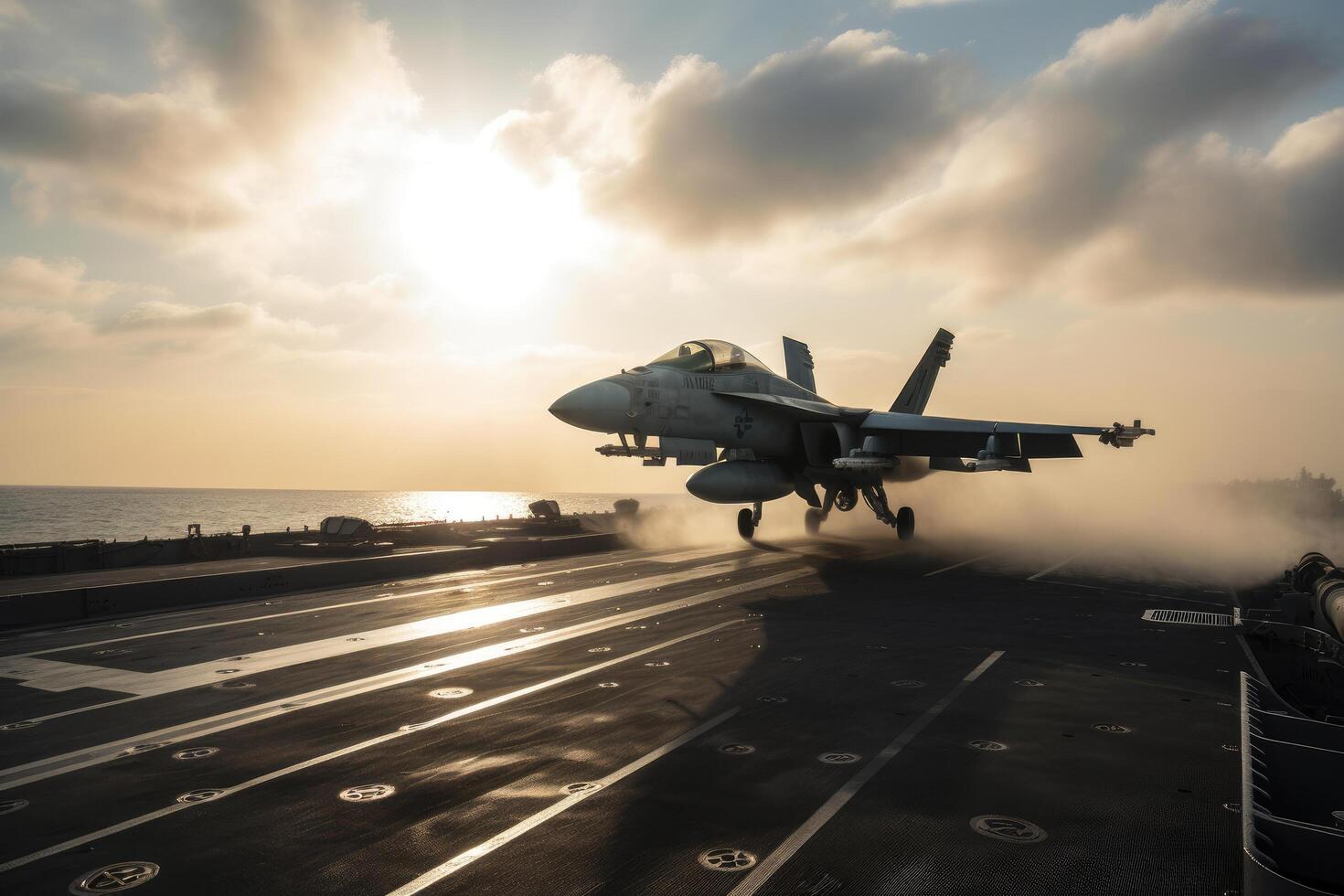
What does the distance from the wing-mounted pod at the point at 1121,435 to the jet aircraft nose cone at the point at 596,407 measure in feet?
45.6

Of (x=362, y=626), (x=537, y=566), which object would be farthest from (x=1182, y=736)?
(x=537, y=566)

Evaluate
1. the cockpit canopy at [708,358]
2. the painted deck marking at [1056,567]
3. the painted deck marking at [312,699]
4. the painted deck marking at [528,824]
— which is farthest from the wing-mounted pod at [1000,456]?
the painted deck marking at [528,824]

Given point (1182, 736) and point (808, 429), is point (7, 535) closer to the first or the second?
point (808, 429)

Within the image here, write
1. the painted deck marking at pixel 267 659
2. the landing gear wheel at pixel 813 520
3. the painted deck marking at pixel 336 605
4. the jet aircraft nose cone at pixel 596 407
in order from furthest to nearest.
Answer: the landing gear wheel at pixel 813 520, the jet aircraft nose cone at pixel 596 407, the painted deck marking at pixel 336 605, the painted deck marking at pixel 267 659

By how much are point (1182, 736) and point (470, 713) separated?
7096 mm

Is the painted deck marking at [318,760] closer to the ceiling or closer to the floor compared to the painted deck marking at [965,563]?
closer to the ceiling

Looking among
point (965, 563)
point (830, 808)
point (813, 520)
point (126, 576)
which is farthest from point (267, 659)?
point (813, 520)

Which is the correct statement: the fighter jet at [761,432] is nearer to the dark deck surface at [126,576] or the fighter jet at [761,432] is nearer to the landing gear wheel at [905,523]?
the landing gear wheel at [905,523]

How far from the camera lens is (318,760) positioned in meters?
6.50

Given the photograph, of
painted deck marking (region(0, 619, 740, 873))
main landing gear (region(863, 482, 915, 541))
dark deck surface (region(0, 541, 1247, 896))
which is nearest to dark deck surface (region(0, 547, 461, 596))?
dark deck surface (region(0, 541, 1247, 896))

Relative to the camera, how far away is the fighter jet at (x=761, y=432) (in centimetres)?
1978

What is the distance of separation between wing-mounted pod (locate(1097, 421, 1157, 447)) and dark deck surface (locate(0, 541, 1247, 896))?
8.90m

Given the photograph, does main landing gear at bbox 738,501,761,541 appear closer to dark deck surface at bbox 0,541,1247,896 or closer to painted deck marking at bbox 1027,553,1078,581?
painted deck marking at bbox 1027,553,1078,581

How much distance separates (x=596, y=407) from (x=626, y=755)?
497 inches
